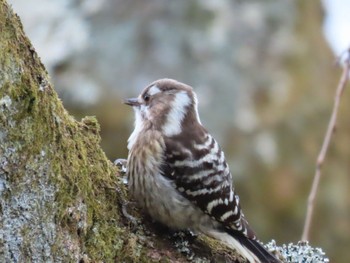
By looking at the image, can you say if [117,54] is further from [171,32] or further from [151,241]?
[151,241]

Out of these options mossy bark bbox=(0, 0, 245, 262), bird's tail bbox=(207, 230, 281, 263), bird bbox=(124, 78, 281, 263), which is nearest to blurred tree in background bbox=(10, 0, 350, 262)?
bird bbox=(124, 78, 281, 263)

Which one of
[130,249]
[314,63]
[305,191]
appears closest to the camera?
[130,249]

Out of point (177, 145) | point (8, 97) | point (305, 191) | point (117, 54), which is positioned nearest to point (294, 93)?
point (305, 191)

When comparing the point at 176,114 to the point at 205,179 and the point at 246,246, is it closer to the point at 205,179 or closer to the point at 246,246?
the point at 205,179

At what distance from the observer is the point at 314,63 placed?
673 centimetres

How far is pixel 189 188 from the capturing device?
10.8ft

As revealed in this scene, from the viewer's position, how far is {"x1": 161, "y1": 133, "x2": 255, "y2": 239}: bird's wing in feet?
10.8

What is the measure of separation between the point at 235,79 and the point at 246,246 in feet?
10.7

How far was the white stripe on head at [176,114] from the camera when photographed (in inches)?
139

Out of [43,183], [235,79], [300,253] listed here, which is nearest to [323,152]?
[300,253]

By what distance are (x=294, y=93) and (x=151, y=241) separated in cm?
372

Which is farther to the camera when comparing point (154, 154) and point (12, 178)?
point (154, 154)

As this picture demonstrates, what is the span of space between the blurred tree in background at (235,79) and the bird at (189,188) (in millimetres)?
2618

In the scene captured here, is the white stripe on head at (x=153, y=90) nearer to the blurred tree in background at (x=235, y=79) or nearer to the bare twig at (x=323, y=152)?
the bare twig at (x=323, y=152)
